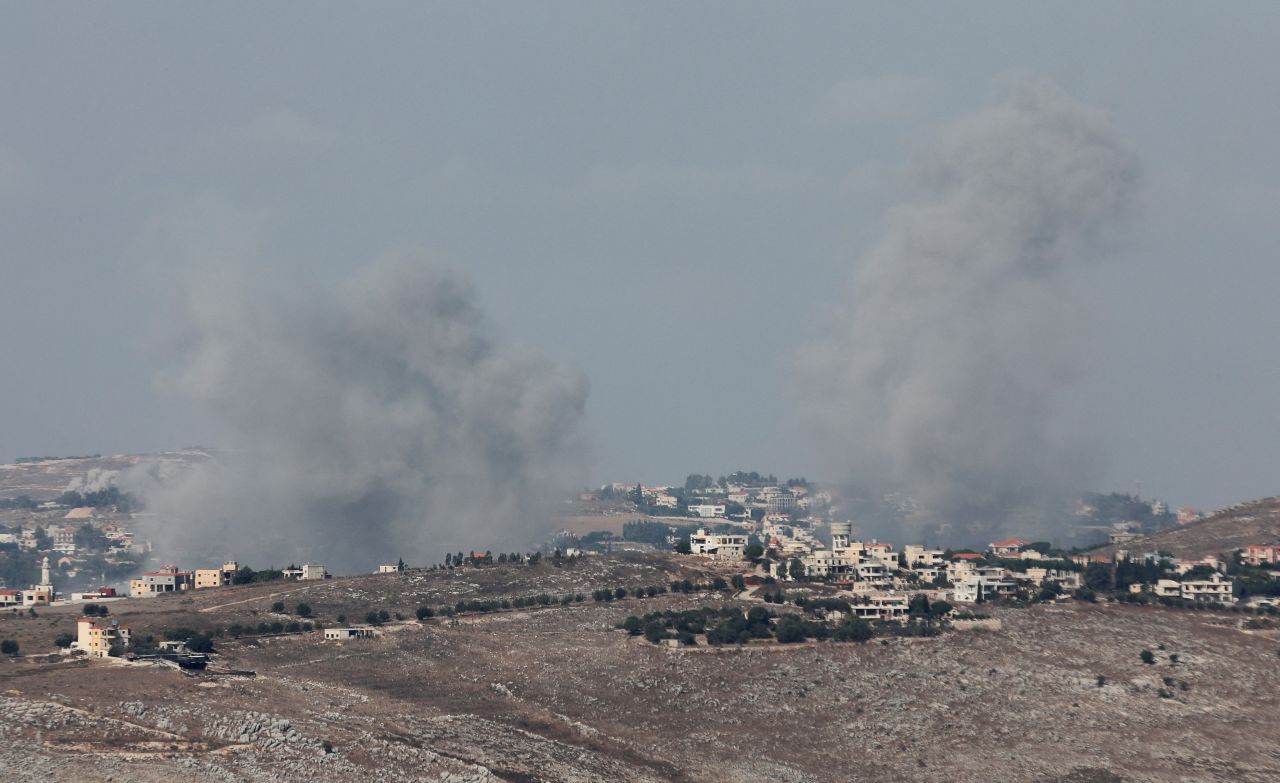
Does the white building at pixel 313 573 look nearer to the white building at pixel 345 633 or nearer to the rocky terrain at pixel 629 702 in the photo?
the rocky terrain at pixel 629 702

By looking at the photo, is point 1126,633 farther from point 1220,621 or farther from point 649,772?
point 649,772

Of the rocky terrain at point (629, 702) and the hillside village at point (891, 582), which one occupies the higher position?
the hillside village at point (891, 582)

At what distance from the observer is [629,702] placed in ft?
397

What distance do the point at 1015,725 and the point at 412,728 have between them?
1646 inches

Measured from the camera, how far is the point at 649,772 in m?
107

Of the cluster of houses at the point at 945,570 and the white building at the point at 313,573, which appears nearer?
the cluster of houses at the point at 945,570

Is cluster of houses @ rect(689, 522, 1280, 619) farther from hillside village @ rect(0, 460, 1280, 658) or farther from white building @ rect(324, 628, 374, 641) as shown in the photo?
white building @ rect(324, 628, 374, 641)

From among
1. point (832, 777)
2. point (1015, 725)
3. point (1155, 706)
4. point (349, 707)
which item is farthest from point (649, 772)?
point (1155, 706)

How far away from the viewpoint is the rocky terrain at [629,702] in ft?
333

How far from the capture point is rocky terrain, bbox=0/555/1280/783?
101 metres

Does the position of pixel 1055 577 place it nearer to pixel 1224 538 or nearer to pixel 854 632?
pixel 1224 538

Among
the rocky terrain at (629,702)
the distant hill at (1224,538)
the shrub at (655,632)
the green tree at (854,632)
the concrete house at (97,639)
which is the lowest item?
the rocky terrain at (629,702)

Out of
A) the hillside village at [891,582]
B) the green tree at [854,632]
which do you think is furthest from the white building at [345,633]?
the green tree at [854,632]

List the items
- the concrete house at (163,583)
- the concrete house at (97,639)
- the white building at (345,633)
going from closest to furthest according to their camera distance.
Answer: the concrete house at (97,639) < the white building at (345,633) < the concrete house at (163,583)
